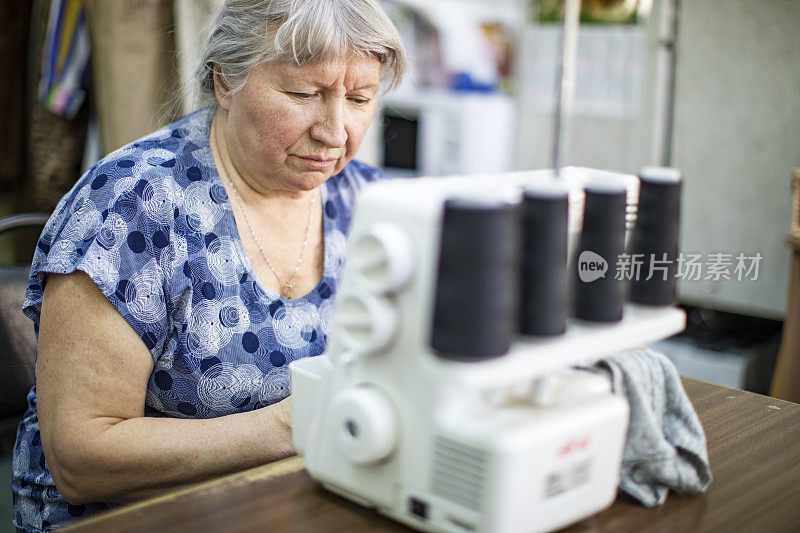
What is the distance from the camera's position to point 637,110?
10.6 feet

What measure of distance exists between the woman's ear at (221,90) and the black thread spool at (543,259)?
0.71m

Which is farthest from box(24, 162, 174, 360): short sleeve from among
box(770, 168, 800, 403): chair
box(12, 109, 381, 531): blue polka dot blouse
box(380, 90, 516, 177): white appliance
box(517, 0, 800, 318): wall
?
box(380, 90, 516, 177): white appliance

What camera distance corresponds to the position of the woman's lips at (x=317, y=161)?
4.40ft

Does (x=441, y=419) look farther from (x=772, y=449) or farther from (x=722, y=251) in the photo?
(x=722, y=251)

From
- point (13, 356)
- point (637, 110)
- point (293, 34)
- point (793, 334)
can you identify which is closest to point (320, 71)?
point (293, 34)

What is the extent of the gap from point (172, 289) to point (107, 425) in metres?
0.22

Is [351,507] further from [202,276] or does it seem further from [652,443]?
[202,276]

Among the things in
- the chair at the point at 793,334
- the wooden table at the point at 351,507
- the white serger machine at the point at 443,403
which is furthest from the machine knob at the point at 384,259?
the chair at the point at 793,334

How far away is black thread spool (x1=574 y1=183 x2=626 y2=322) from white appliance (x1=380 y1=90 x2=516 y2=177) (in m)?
4.04

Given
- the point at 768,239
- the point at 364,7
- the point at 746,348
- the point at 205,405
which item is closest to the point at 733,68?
the point at 768,239

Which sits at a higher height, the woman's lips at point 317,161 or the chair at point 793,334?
the woman's lips at point 317,161

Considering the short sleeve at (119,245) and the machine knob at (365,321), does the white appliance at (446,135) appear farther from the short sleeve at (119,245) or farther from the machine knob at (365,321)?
the machine knob at (365,321)

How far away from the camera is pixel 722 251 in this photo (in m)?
3.14

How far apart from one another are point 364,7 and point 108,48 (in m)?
1.30
